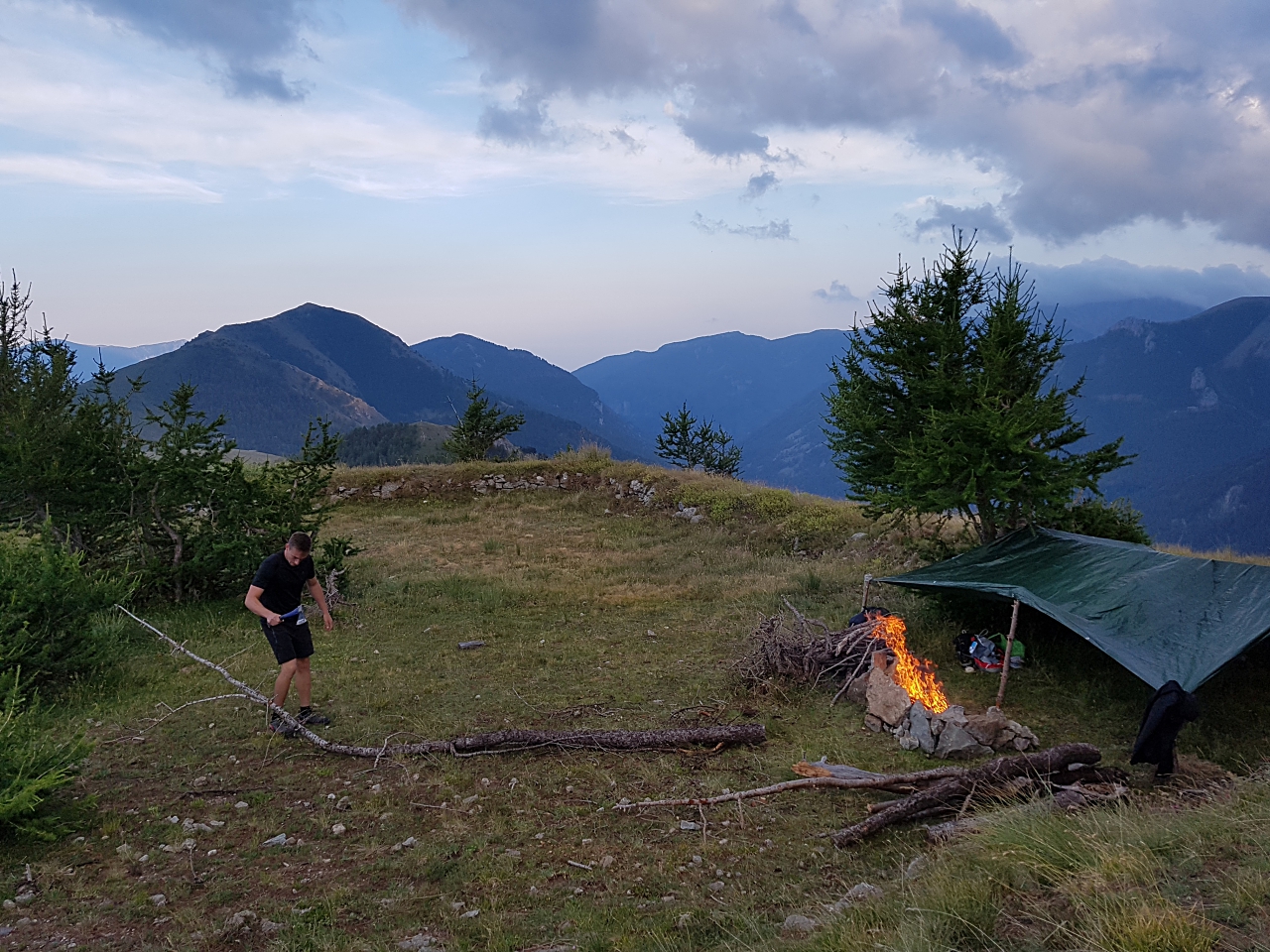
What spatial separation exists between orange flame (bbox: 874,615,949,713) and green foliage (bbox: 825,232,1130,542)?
2197mm

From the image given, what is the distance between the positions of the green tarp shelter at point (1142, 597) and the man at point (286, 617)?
761 centimetres

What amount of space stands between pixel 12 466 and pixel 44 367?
220 centimetres

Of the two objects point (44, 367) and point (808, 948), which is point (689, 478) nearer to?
point (44, 367)

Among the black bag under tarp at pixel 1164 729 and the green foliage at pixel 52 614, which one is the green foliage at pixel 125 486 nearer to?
the green foliage at pixel 52 614

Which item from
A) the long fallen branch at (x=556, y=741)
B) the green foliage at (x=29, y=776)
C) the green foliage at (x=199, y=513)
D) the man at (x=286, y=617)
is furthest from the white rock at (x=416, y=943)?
the green foliage at (x=199, y=513)

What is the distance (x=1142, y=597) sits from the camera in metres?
8.08

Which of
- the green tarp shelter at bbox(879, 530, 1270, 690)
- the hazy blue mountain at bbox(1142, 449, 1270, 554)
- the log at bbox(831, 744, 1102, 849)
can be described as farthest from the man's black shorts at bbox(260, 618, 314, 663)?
the hazy blue mountain at bbox(1142, 449, 1270, 554)

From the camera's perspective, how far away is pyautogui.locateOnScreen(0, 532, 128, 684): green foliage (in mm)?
8461

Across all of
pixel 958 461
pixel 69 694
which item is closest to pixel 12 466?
pixel 69 694

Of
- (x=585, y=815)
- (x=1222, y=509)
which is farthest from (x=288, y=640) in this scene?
(x=1222, y=509)

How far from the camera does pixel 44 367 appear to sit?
42.3ft

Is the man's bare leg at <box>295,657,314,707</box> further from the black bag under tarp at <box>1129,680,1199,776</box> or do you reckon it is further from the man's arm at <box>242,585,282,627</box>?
the black bag under tarp at <box>1129,680,1199,776</box>

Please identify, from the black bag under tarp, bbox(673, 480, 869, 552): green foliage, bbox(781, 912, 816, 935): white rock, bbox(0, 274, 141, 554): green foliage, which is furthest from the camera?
bbox(673, 480, 869, 552): green foliage

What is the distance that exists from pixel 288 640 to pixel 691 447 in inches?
1370
